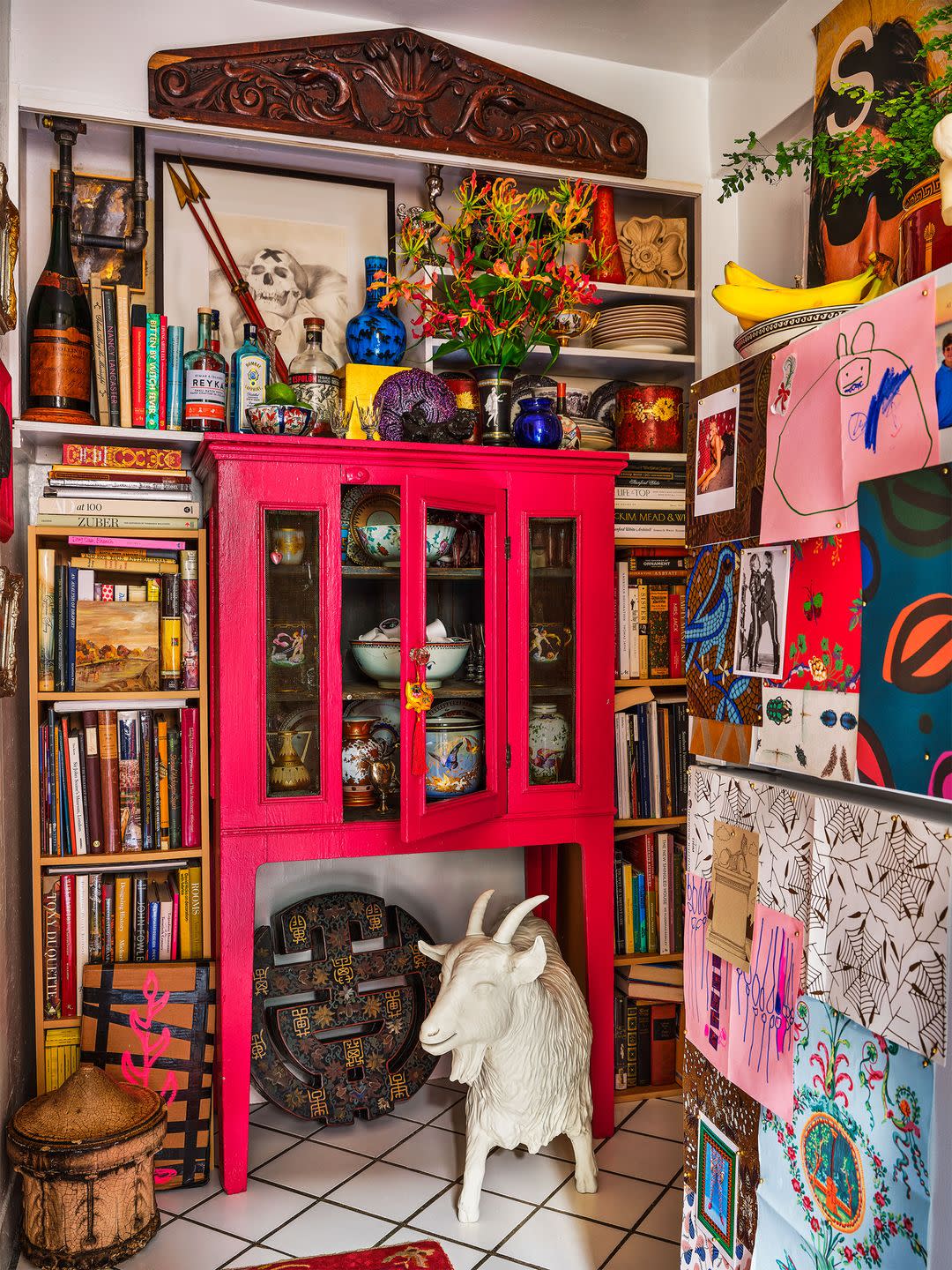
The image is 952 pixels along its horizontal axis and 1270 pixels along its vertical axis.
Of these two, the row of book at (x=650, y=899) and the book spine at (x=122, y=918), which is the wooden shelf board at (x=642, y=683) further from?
the book spine at (x=122, y=918)

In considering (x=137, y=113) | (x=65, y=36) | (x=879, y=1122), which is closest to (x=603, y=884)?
(x=879, y=1122)

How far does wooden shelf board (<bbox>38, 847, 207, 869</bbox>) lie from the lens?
2215mm

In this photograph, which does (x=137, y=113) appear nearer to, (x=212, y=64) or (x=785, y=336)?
(x=212, y=64)

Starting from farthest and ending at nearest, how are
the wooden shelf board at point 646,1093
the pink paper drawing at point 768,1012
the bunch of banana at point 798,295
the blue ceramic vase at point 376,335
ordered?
the wooden shelf board at point 646,1093, the blue ceramic vase at point 376,335, the bunch of banana at point 798,295, the pink paper drawing at point 768,1012

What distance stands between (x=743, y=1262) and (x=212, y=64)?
8.37 feet

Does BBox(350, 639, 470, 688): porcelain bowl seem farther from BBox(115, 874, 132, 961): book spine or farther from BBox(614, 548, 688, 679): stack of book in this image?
BBox(115, 874, 132, 961): book spine

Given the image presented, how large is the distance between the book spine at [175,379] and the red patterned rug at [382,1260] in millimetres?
1744

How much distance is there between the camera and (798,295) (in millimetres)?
1378

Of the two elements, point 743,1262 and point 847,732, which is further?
point 743,1262

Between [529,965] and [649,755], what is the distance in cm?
77

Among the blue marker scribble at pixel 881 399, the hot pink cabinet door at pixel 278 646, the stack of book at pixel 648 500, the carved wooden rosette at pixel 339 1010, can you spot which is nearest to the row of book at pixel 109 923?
the carved wooden rosette at pixel 339 1010

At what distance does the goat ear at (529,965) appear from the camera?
2.04 m

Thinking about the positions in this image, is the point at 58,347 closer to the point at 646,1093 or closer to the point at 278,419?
the point at 278,419

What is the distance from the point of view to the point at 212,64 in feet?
7.69
